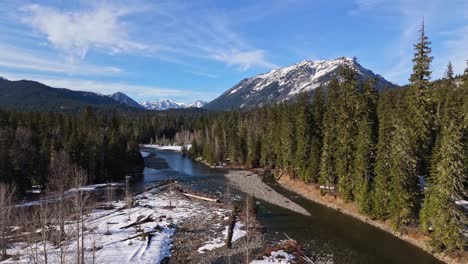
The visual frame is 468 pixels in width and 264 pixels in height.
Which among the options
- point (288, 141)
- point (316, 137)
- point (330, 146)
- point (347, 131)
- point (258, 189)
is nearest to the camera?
point (347, 131)

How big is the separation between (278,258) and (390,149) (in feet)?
72.1

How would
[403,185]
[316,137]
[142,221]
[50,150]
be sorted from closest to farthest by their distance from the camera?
1. [403,185]
2. [142,221]
3. [316,137]
4. [50,150]

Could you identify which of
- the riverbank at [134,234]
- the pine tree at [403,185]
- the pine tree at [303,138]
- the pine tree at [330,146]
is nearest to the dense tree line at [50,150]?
the riverbank at [134,234]

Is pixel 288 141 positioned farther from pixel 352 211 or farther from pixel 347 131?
pixel 352 211

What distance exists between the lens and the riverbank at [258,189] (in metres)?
55.6

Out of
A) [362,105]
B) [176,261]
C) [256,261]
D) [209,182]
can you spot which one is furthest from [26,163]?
[362,105]

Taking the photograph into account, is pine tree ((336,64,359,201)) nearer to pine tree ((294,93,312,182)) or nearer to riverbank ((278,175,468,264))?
riverbank ((278,175,468,264))

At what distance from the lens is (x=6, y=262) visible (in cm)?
2844

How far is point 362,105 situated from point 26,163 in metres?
59.2

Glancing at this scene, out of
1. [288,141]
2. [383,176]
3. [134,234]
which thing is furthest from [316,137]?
[134,234]

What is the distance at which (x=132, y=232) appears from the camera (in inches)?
1575

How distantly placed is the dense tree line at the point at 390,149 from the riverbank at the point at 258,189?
735 centimetres

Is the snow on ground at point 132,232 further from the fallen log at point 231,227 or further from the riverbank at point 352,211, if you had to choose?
the riverbank at point 352,211

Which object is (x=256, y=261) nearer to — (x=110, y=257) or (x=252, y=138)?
(x=110, y=257)
